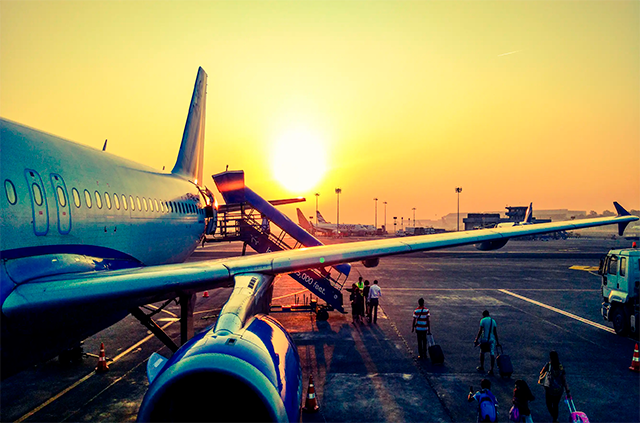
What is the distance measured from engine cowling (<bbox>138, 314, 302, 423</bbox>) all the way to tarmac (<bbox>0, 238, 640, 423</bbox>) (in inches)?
171

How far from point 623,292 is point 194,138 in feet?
65.6

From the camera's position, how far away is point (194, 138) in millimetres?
19797

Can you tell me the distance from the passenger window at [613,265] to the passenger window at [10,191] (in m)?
20.7

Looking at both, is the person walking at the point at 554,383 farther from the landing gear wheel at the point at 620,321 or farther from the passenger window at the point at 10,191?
the passenger window at the point at 10,191

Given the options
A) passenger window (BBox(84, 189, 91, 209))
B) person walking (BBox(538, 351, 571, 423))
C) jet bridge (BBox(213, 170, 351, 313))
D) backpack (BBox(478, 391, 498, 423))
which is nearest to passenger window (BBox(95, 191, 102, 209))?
passenger window (BBox(84, 189, 91, 209))

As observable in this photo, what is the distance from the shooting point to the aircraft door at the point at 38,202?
6.07m

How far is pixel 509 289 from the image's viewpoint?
27297mm

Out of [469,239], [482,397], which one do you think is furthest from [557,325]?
[482,397]

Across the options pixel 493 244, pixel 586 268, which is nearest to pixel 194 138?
pixel 493 244

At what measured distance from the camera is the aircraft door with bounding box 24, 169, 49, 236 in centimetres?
607

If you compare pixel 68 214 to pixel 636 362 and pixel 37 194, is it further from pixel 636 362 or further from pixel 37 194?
pixel 636 362

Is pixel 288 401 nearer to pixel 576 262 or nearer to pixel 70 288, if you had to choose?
A: pixel 70 288

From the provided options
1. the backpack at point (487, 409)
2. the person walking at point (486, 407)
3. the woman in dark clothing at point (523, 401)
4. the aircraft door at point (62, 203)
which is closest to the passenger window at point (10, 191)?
the aircraft door at point (62, 203)

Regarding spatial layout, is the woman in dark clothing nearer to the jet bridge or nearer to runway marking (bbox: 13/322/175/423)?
runway marking (bbox: 13/322/175/423)
